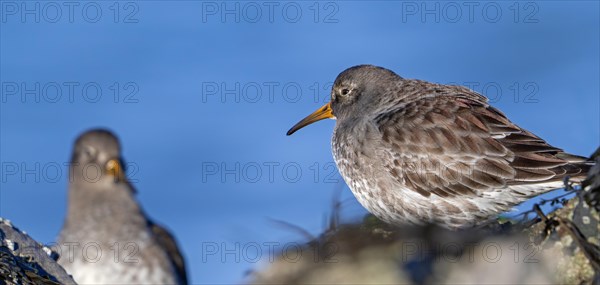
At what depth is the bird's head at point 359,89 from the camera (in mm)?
12352

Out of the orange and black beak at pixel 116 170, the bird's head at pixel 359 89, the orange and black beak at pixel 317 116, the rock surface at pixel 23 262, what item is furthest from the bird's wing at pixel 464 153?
the orange and black beak at pixel 116 170

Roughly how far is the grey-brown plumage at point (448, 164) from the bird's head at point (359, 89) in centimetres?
96

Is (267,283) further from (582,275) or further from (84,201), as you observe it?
(84,201)

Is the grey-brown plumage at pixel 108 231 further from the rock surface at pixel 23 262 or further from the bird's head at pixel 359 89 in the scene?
the bird's head at pixel 359 89

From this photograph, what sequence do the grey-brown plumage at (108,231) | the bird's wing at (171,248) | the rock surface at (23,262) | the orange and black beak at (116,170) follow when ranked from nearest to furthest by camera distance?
the rock surface at (23,262) < the grey-brown plumage at (108,231) < the bird's wing at (171,248) < the orange and black beak at (116,170)

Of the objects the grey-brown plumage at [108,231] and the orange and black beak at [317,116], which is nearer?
the grey-brown plumage at [108,231]

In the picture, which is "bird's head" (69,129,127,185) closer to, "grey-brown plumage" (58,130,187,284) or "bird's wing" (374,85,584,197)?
"grey-brown plumage" (58,130,187,284)

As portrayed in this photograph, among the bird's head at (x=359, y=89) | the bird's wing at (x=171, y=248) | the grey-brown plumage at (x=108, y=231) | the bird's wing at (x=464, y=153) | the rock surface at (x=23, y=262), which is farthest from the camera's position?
the bird's wing at (x=171, y=248)

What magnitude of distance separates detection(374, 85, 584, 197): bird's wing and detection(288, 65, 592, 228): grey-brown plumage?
0.5 inches

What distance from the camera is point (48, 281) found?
310 inches

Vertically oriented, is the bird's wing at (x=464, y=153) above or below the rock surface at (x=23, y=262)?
above

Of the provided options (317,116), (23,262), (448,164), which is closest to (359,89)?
(317,116)

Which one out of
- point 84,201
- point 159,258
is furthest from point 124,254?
point 84,201

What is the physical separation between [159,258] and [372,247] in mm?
6965
